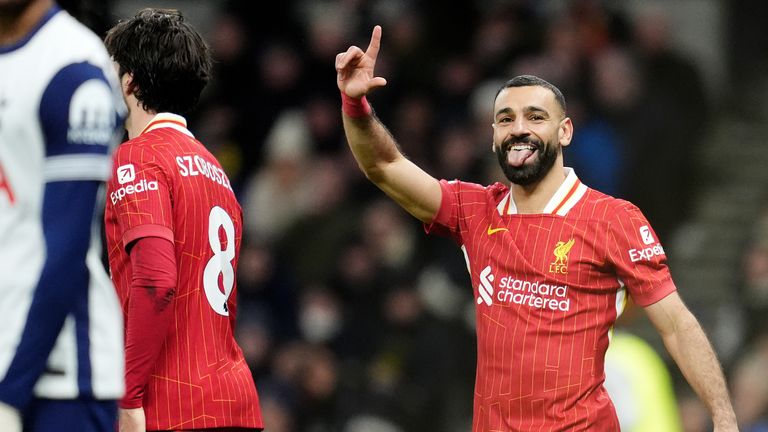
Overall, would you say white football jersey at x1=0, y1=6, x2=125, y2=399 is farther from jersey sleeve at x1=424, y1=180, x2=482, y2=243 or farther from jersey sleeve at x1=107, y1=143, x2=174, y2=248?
jersey sleeve at x1=424, y1=180, x2=482, y2=243

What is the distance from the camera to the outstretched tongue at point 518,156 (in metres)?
5.08

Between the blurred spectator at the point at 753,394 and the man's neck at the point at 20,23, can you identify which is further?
the blurred spectator at the point at 753,394

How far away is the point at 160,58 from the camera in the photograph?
435 cm

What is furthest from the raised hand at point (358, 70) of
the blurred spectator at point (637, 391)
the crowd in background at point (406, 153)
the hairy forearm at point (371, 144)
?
the crowd in background at point (406, 153)

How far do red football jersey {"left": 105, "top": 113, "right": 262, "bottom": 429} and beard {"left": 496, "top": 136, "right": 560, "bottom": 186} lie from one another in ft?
4.00

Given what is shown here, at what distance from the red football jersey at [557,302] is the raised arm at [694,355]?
7 cm

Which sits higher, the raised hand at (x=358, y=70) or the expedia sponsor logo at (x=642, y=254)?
the raised hand at (x=358, y=70)

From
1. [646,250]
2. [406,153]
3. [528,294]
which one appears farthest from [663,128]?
[528,294]

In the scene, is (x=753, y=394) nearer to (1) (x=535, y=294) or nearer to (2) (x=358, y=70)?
(1) (x=535, y=294)

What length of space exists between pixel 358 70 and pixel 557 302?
1106 mm

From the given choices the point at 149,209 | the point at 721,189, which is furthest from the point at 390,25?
the point at 149,209

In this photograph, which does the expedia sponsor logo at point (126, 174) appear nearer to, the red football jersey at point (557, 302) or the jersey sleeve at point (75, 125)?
the jersey sleeve at point (75, 125)

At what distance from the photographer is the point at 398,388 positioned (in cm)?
955

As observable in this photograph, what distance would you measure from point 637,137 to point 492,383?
21.6 ft
